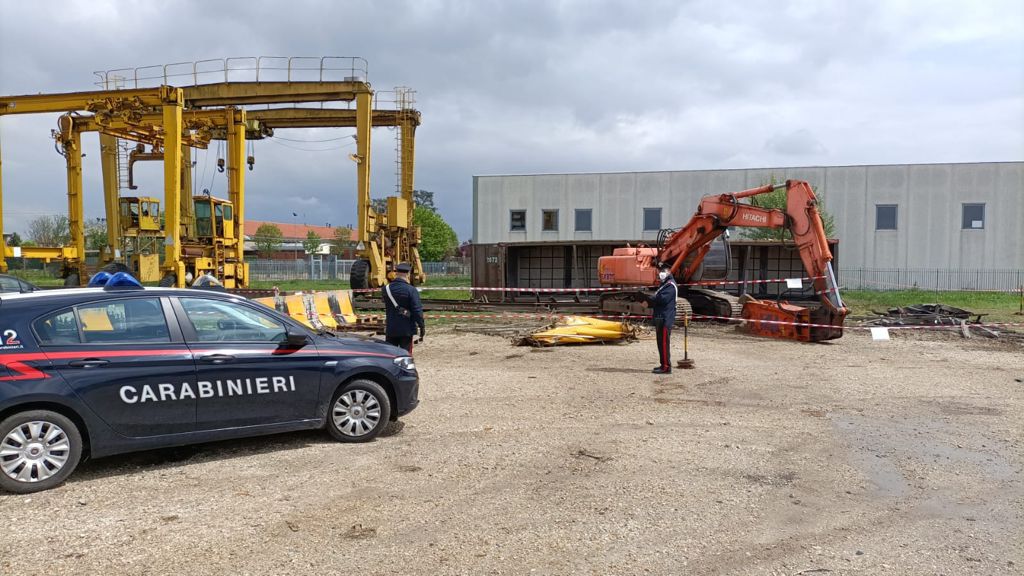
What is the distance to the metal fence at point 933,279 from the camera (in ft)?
119

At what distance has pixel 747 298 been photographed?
16.7 meters

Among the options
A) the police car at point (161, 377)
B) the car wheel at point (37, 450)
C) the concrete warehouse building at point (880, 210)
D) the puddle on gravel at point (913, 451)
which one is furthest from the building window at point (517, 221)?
the car wheel at point (37, 450)

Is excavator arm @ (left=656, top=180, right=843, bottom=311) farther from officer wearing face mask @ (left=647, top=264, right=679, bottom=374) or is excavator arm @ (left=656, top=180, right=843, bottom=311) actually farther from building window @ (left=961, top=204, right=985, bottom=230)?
building window @ (left=961, top=204, right=985, bottom=230)

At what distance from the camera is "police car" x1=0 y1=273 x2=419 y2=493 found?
495cm

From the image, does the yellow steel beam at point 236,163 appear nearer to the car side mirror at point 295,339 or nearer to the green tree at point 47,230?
the car side mirror at point 295,339

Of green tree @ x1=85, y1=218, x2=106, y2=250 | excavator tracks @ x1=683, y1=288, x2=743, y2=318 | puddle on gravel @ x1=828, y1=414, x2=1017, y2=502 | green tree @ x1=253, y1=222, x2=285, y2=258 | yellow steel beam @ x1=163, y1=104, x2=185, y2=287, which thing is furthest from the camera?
green tree @ x1=253, y1=222, x2=285, y2=258

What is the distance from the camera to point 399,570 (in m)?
3.84

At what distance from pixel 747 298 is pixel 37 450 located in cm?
1487

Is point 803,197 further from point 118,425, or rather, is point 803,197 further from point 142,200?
point 142,200

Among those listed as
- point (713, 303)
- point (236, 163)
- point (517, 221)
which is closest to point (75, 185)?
point (236, 163)

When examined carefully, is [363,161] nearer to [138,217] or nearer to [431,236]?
[138,217]

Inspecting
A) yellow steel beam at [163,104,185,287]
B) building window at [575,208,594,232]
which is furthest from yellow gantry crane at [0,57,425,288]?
building window at [575,208,594,232]

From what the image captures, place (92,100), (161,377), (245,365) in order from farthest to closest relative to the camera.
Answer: (92,100) → (245,365) → (161,377)

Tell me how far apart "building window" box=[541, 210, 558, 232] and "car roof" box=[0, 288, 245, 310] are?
3638 centimetres
